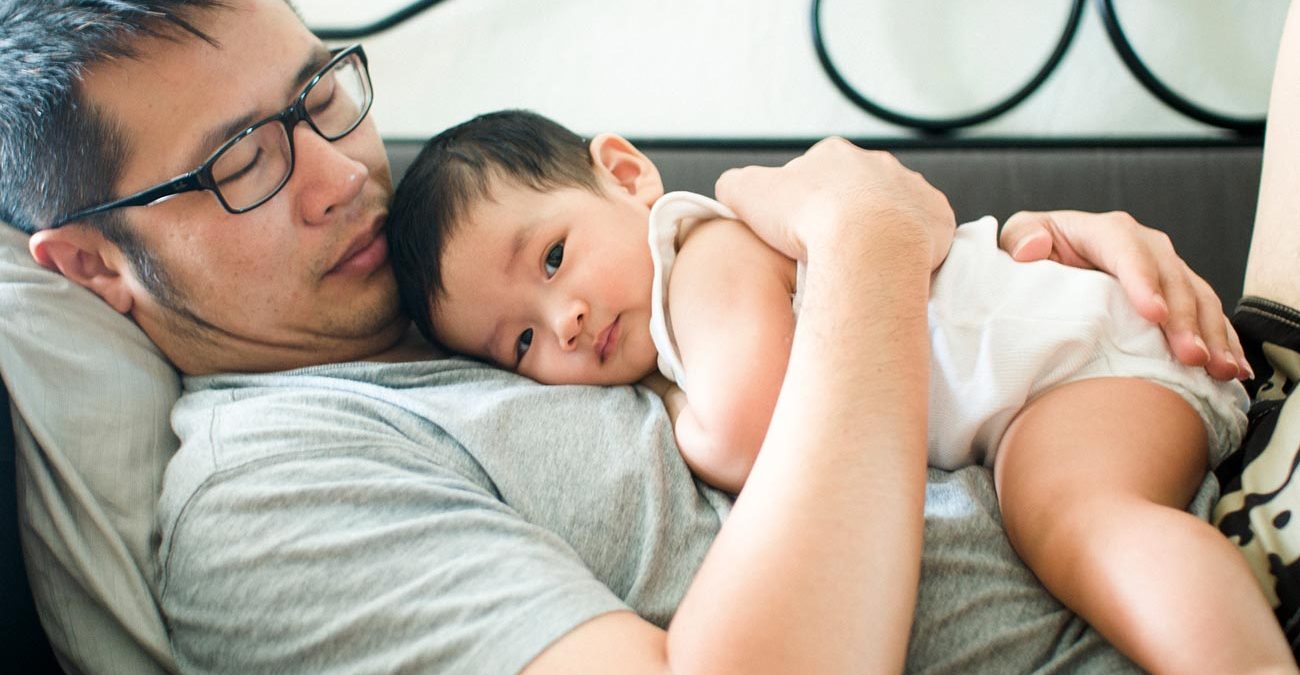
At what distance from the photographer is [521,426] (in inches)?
35.1

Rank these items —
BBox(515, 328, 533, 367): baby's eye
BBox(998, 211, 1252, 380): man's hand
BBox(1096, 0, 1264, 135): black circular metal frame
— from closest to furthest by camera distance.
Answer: BBox(998, 211, 1252, 380): man's hand
BBox(515, 328, 533, 367): baby's eye
BBox(1096, 0, 1264, 135): black circular metal frame

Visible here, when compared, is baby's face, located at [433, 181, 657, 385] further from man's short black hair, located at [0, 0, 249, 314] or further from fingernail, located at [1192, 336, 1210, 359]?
fingernail, located at [1192, 336, 1210, 359]

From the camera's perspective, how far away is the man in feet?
2.09

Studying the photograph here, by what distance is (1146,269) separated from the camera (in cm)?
87

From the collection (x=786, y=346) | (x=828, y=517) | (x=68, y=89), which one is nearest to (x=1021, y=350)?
(x=786, y=346)

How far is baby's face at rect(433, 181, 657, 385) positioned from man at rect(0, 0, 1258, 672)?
0.05 metres

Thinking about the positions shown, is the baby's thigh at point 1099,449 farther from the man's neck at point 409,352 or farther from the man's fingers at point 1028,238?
the man's neck at point 409,352

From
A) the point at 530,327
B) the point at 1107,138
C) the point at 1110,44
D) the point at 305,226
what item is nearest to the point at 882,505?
the point at 530,327

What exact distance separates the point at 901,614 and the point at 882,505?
0.08m

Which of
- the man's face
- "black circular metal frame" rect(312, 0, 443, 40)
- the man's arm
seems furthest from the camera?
"black circular metal frame" rect(312, 0, 443, 40)

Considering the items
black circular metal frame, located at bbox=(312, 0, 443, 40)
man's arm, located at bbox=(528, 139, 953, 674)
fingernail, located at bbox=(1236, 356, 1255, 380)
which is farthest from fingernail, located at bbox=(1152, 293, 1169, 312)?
black circular metal frame, located at bbox=(312, 0, 443, 40)

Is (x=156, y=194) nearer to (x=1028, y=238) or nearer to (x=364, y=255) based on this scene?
(x=364, y=255)

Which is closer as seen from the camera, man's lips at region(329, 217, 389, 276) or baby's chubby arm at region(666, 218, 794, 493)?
baby's chubby arm at region(666, 218, 794, 493)

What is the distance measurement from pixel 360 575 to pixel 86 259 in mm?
608
